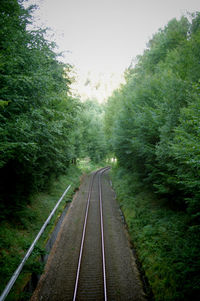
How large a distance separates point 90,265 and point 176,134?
7.74 meters

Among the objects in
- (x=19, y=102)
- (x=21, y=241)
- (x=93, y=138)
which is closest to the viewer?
(x=19, y=102)

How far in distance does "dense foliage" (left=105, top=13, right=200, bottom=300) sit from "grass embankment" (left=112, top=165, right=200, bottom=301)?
45 mm

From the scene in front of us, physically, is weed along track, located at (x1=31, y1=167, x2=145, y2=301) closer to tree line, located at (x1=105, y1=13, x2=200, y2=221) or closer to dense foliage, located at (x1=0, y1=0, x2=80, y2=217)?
dense foliage, located at (x1=0, y1=0, x2=80, y2=217)

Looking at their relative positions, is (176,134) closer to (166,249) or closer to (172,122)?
(172,122)

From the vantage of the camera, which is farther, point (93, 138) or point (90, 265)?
point (93, 138)

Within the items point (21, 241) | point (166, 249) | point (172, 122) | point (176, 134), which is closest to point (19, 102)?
point (21, 241)

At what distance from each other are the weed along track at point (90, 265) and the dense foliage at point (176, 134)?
1.80m

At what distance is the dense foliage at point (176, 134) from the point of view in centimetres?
590

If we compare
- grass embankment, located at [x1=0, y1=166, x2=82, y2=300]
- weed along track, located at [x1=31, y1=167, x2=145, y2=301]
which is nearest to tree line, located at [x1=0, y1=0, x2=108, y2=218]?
grass embankment, located at [x1=0, y1=166, x2=82, y2=300]

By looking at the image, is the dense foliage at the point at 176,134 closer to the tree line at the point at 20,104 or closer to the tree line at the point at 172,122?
the tree line at the point at 172,122

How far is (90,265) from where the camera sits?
740 cm

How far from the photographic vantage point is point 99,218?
12211 millimetres

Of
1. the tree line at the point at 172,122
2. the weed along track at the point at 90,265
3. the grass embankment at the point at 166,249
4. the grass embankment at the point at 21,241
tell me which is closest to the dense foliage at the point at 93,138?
the tree line at the point at 172,122

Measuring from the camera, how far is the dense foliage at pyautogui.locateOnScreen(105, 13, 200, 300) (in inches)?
232
